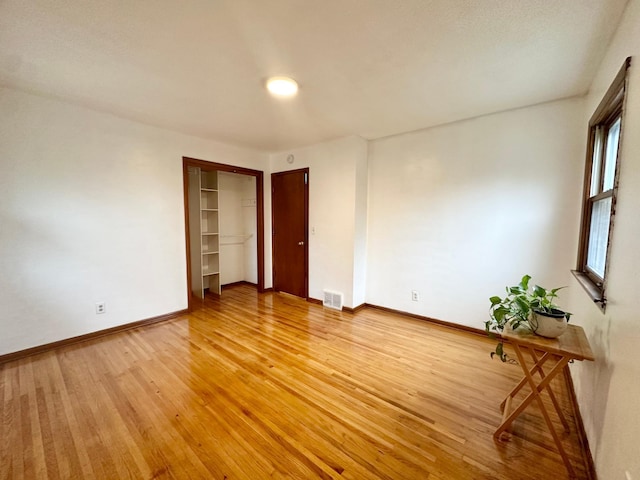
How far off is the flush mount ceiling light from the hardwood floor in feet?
7.94

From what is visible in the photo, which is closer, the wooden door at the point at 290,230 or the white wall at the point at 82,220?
the white wall at the point at 82,220

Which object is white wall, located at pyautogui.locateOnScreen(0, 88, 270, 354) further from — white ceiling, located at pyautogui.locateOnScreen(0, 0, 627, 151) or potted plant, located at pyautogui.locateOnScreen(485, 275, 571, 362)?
potted plant, located at pyautogui.locateOnScreen(485, 275, 571, 362)

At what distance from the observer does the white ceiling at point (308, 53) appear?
140cm

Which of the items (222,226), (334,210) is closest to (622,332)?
(334,210)

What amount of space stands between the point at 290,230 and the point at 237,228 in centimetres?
137

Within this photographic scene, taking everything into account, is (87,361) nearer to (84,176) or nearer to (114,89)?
(84,176)

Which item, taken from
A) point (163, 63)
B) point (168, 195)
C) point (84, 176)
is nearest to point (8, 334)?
point (84, 176)

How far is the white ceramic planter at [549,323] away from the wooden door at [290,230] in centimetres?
304

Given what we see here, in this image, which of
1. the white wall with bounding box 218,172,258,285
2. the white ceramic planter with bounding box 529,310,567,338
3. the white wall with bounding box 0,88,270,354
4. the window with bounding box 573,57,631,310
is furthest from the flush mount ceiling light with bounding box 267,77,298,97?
the white wall with bounding box 218,172,258,285

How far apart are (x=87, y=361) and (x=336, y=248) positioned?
2926 millimetres

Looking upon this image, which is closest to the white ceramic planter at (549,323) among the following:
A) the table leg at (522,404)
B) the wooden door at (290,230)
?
the table leg at (522,404)

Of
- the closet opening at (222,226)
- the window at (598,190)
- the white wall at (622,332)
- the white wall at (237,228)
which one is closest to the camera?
the white wall at (622,332)

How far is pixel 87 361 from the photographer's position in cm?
237

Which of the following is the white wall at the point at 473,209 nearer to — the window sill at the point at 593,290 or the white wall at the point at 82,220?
the window sill at the point at 593,290
